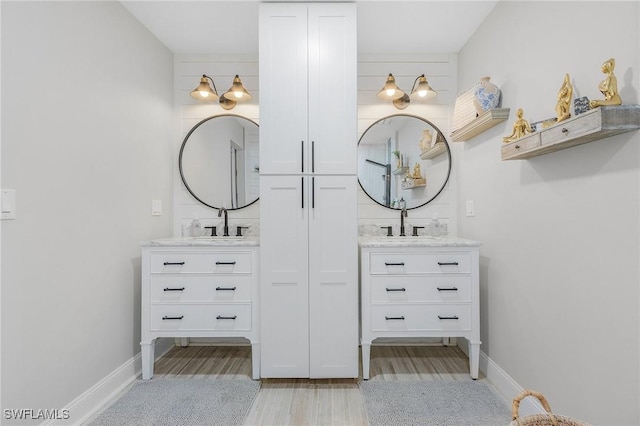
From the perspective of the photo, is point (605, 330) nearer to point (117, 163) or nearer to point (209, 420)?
point (209, 420)

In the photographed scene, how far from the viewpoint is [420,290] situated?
84.5 inches

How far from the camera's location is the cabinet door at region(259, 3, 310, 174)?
214 cm

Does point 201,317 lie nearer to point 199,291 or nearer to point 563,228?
point 199,291

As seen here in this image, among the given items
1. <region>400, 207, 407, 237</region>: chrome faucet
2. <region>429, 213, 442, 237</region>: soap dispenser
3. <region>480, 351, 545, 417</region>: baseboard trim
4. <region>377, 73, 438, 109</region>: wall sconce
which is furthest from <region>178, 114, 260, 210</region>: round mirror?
<region>480, 351, 545, 417</region>: baseboard trim

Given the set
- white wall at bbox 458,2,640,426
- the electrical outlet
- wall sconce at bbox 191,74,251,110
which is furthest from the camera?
wall sconce at bbox 191,74,251,110

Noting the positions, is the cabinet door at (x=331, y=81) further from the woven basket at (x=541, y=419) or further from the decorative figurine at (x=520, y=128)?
the woven basket at (x=541, y=419)

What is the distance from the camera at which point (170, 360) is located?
2.53 m

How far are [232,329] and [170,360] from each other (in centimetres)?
80

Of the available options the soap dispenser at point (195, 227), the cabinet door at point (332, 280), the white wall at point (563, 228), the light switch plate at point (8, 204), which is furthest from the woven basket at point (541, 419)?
A: the soap dispenser at point (195, 227)

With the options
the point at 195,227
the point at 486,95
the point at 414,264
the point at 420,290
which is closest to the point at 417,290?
the point at 420,290

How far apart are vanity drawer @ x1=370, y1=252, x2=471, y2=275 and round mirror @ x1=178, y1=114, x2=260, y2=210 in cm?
125

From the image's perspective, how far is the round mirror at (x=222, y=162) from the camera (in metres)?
2.80

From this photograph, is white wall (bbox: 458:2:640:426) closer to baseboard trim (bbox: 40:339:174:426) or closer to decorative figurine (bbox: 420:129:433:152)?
decorative figurine (bbox: 420:129:433:152)

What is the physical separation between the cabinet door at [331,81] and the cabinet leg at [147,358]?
66.5 inches
